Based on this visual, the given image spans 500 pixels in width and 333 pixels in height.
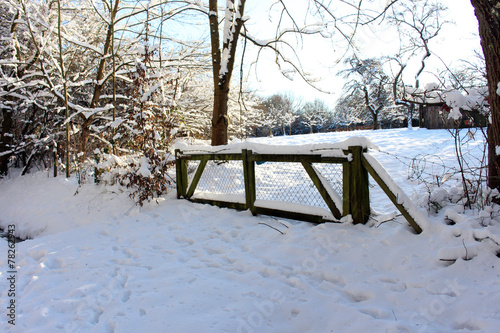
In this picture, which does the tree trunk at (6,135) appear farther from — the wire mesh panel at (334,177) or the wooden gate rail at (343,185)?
the wire mesh panel at (334,177)

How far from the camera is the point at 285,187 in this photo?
6.04 metres

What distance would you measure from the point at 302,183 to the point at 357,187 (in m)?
2.79

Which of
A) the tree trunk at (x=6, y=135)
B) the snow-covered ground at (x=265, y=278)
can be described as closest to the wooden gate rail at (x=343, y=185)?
the snow-covered ground at (x=265, y=278)

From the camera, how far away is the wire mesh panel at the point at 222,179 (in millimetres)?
6383

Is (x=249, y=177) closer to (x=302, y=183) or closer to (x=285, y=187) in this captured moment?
(x=285, y=187)

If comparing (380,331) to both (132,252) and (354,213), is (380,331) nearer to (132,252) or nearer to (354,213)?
(354,213)

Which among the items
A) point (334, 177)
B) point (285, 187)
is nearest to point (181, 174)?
point (285, 187)

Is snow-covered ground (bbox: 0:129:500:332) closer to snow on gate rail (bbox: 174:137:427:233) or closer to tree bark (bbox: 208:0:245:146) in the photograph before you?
snow on gate rail (bbox: 174:137:427:233)

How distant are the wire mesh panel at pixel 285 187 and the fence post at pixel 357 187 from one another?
1.10m

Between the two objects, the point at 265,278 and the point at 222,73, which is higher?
the point at 222,73

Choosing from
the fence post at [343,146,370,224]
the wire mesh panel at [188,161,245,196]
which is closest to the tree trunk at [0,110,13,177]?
the wire mesh panel at [188,161,245,196]

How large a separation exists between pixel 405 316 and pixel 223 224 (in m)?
2.83

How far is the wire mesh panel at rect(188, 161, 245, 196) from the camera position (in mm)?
6383

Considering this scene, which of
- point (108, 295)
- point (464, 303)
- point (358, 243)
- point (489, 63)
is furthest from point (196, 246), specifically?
point (489, 63)
